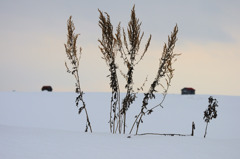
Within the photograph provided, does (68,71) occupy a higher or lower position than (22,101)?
higher

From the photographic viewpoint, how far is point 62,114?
12570mm

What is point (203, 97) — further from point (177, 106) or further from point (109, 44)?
point (109, 44)

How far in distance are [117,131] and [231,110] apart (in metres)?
9.79

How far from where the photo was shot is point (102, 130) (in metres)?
10.2

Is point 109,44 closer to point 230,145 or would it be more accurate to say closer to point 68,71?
point 68,71

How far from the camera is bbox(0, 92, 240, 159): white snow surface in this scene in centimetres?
355

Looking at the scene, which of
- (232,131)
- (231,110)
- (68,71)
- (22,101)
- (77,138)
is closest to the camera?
(77,138)

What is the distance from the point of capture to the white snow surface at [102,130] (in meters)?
3.55

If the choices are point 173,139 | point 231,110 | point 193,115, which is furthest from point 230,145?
point 231,110

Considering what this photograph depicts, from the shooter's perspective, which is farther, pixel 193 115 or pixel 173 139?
pixel 193 115

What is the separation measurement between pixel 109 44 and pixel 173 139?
2.00m

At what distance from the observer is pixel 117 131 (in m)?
5.55

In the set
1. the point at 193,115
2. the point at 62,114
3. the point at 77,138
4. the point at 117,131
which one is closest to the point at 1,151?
the point at 77,138

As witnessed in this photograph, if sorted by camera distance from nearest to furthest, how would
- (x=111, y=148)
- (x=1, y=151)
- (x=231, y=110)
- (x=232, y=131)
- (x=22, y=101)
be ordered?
1. (x=1, y=151)
2. (x=111, y=148)
3. (x=232, y=131)
4. (x=231, y=110)
5. (x=22, y=101)
